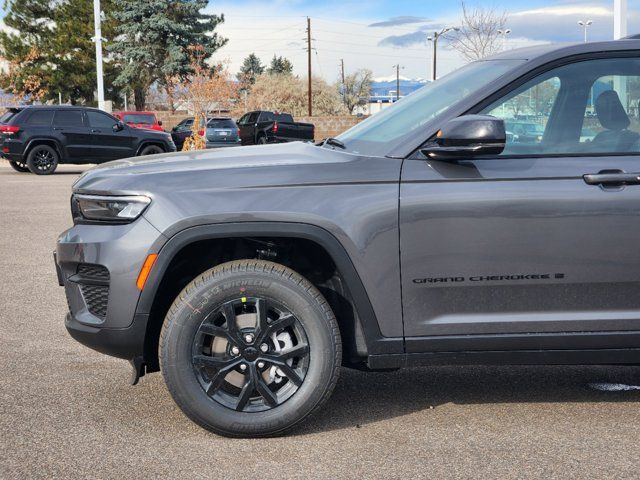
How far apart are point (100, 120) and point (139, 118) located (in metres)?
10.3

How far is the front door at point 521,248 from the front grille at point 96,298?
4.45ft

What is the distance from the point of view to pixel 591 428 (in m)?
4.32

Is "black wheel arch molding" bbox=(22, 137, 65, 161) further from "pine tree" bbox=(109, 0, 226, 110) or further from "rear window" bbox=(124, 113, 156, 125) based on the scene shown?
"pine tree" bbox=(109, 0, 226, 110)

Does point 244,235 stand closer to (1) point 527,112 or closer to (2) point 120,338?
(2) point 120,338

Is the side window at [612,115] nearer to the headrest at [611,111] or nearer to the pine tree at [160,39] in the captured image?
the headrest at [611,111]

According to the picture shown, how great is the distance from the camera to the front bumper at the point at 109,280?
4.02 meters

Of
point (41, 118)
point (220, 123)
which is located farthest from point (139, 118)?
point (41, 118)

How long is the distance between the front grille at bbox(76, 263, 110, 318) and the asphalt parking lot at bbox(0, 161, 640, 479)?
1.97 ft

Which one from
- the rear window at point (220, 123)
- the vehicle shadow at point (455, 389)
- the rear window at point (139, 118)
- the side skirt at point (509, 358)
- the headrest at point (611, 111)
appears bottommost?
the vehicle shadow at point (455, 389)

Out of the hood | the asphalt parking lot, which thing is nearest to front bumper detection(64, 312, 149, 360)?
the asphalt parking lot

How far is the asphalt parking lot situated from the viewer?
12.5 feet

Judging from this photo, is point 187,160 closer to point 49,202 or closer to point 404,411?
point 404,411

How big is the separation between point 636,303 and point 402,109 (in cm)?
157

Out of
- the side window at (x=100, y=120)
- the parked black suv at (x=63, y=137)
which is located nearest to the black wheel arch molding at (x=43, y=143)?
the parked black suv at (x=63, y=137)
